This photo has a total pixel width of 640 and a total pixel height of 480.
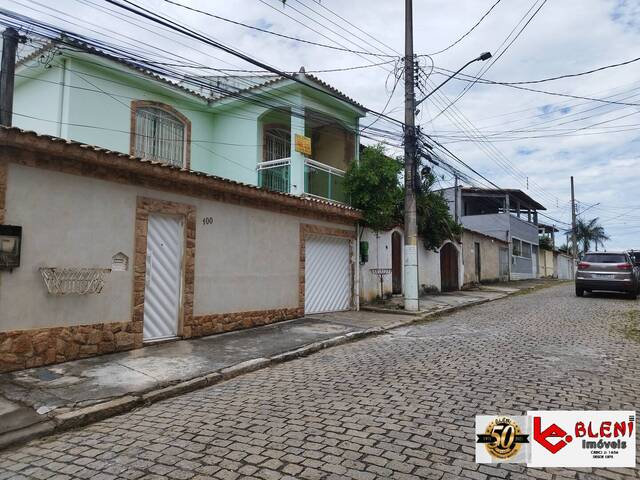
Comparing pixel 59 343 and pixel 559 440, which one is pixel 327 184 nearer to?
pixel 59 343

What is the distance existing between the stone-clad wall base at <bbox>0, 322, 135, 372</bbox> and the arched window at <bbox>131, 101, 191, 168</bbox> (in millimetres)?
5759

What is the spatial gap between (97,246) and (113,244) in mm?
255

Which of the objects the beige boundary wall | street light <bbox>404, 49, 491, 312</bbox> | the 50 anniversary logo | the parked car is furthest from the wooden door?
the 50 anniversary logo

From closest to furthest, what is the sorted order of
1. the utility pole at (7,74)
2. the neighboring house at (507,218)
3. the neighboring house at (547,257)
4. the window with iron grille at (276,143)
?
1. the utility pole at (7,74)
2. the window with iron grille at (276,143)
3. the neighboring house at (507,218)
4. the neighboring house at (547,257)

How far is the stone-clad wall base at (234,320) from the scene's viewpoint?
7.90 m

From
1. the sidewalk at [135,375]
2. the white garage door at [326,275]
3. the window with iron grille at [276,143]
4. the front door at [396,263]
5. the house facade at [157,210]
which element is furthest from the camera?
the front door at [396,263]

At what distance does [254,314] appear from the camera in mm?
9086

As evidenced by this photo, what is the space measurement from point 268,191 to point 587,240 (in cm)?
5346

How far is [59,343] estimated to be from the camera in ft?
19.4

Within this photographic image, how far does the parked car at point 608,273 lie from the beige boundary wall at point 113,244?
11731mm

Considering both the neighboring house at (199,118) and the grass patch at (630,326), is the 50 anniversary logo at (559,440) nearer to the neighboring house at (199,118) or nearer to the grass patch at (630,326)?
the grass patch at (630,326)

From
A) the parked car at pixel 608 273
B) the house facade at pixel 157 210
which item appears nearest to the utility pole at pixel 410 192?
the house facade at pixel 157 210

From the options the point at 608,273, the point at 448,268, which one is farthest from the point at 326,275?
the point at 608,273

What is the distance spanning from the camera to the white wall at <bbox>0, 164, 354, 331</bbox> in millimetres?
5617
